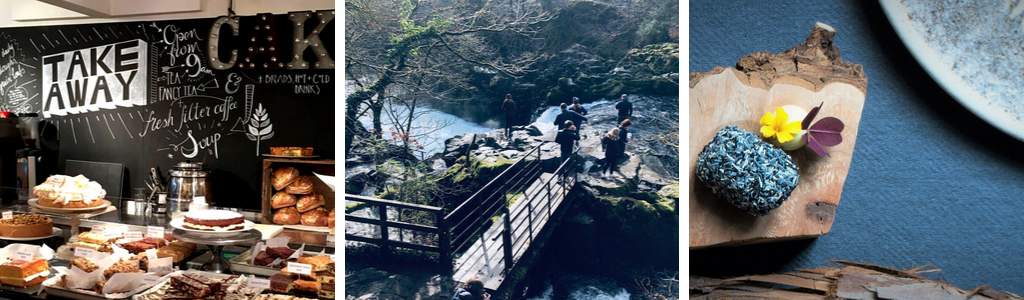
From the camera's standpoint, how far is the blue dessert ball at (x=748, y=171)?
1.37 metres

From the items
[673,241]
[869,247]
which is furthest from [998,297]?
[673,241]

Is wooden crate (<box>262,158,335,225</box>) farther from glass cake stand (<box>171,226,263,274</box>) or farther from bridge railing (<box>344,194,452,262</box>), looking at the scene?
bridge railing (<box>344,194,452,262</box>)

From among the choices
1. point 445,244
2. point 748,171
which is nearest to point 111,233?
point 445,244

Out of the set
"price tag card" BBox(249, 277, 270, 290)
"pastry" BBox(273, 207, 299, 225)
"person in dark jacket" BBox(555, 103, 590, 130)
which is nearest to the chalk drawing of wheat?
"pastry" BBox(273, 207, 299, 225)

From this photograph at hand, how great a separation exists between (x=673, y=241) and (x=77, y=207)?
6.85ft

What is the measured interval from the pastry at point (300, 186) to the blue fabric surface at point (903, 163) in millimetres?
1879

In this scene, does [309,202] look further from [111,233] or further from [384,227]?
[384,227]

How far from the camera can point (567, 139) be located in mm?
1218

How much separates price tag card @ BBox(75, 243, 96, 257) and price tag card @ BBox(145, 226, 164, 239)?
0.15 m

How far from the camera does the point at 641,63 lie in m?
1.19

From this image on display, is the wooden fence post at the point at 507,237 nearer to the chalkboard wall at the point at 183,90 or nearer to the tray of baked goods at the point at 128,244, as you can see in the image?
the tray of baked goods at the point at 128,244

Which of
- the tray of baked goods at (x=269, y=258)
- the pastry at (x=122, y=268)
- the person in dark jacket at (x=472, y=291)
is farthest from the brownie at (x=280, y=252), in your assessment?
the person in dark jacket at (x=472, y=291)

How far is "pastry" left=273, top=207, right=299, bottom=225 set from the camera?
265cm

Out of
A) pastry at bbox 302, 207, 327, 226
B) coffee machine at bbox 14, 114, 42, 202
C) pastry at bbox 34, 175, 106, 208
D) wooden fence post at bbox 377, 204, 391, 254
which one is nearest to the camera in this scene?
wooden fence post at bbox 377, 204, 391, 254
